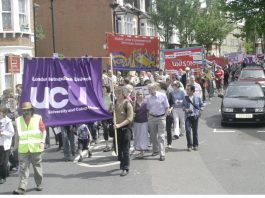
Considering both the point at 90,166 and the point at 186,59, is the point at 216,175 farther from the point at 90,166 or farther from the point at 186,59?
the point at 186,59

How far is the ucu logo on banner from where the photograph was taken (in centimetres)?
1001

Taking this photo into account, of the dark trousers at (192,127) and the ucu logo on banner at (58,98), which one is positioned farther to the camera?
the dark trousers at (192,127)

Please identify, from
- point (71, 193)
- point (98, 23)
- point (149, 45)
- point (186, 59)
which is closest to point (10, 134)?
point (71, 193)

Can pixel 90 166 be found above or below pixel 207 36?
below

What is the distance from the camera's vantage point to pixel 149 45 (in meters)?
16.8

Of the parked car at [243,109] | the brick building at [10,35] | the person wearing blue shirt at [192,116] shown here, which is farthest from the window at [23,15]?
the person wearing blue shirt at [192,116]

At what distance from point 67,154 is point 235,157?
3.82 metres

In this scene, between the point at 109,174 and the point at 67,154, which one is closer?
the point at 109,174

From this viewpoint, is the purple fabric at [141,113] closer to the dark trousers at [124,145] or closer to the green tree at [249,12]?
the dark trousers at [124,145]

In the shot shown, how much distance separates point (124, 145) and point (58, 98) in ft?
5.55

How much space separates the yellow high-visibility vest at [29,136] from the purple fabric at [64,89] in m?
1.22

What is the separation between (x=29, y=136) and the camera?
866cm

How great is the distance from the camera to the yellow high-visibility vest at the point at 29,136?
340 inches

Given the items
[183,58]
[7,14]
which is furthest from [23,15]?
[183,58]
